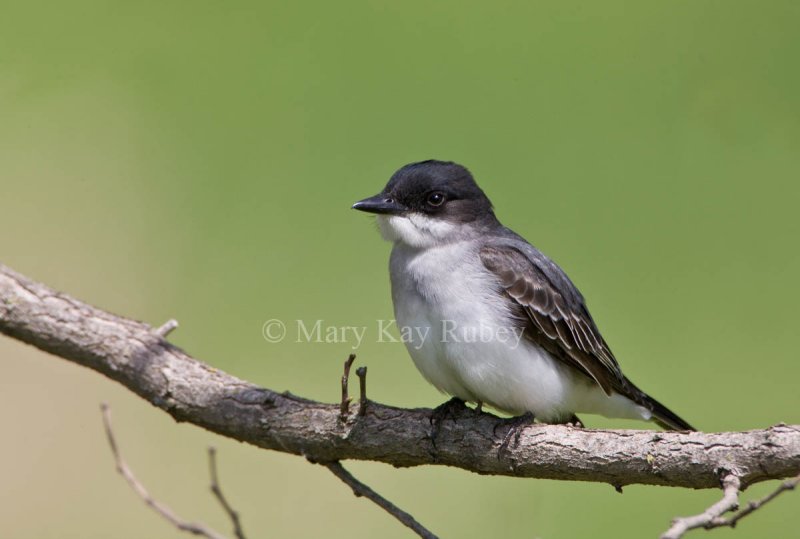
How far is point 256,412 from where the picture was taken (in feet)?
12.6

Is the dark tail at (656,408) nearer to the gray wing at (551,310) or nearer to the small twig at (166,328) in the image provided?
the gray wing at (551,310)

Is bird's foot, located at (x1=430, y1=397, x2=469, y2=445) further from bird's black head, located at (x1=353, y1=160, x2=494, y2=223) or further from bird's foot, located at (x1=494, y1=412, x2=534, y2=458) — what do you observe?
bird's black head, located at (x1=353, y1=160, x2=494, y2=223)

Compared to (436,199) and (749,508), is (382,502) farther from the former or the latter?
(436,199)

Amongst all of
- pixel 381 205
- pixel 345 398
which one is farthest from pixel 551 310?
pixel 345 398

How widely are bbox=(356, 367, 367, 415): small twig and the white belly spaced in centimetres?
46

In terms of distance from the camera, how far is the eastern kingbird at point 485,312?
13.2 feet

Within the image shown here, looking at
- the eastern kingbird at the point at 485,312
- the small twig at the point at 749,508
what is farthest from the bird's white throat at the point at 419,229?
the small twig at the point at 749,508

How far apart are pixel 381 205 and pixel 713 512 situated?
2.09 m

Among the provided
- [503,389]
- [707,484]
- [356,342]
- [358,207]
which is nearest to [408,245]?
[358,207]

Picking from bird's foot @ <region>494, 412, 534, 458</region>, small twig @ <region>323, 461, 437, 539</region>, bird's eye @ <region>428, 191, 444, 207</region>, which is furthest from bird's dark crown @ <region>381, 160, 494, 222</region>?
small twig @ <region>323, 461, 437, 539</region>

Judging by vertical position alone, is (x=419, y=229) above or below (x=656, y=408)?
above

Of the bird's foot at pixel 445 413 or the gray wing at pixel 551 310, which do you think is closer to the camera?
the bird's foot at pixel 445 413

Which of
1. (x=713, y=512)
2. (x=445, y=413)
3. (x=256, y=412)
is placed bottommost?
(x=713, y=512)

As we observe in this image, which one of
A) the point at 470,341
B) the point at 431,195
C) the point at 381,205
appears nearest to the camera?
the point at 470,341
